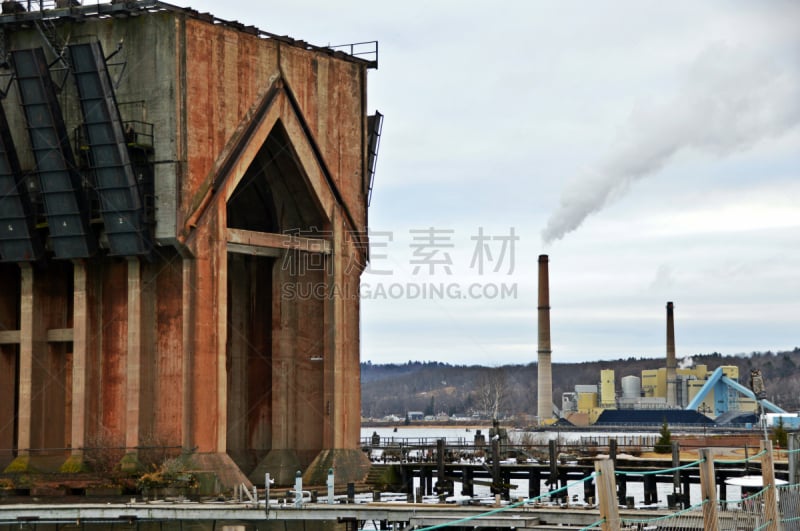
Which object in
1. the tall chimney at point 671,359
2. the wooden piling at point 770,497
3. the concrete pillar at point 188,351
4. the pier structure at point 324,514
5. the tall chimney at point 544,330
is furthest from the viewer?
the tall chimney at point 671,359

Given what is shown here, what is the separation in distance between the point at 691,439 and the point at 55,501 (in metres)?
63.4

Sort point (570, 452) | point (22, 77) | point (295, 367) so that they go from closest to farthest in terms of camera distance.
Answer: point (22, 77) < point (295, 367) < point (570, 452)

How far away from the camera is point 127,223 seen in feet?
176

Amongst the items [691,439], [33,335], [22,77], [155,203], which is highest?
[22,77]

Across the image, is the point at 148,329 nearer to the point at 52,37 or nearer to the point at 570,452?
the point at 52,37

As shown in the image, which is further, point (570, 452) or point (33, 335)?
point (570, 452)

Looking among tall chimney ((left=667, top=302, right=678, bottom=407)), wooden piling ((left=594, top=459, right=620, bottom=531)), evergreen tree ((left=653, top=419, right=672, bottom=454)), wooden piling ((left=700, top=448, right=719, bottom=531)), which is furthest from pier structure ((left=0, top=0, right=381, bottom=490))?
tall chimney ((left=667, top=302, right=678, bottom=407))

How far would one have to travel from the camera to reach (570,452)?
231 ft

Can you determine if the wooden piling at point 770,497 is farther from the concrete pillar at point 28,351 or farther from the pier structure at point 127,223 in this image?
the concrete pillar at point 28,351

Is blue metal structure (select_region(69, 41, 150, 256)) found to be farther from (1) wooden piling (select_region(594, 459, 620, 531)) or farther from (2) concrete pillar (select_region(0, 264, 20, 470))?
(1) wooden piling (select_region(594, 459, 620, 531))

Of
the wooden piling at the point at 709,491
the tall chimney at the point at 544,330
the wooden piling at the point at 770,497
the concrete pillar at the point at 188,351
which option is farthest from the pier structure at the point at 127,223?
the tall chimney at the point at 544,330

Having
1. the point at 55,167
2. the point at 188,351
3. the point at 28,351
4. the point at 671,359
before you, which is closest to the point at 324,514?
the point at 188,351

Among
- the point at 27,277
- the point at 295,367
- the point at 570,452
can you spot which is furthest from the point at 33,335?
the point at 570,452

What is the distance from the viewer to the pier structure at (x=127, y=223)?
5391 centimetres
